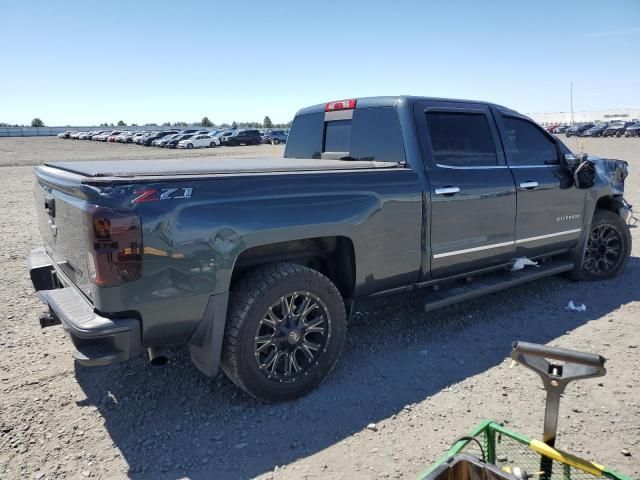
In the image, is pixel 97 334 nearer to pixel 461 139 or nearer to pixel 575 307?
pixel 461 139

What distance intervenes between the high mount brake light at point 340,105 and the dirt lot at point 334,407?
189 centimetres

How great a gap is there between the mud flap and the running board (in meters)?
1.77

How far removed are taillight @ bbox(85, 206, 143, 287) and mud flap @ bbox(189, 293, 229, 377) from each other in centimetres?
51

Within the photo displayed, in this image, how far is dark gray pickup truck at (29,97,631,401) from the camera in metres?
2.67

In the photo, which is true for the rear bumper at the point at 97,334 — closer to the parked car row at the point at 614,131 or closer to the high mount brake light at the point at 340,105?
the high mount brake light at the point at 340,105

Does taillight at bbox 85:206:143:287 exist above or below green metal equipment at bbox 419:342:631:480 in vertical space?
above

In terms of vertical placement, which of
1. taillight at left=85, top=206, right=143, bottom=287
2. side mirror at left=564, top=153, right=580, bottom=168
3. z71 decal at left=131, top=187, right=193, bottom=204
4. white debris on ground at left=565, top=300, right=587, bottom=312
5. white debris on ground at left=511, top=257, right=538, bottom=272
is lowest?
white debris on ground at left=565, top=300, right=587, bottom=312

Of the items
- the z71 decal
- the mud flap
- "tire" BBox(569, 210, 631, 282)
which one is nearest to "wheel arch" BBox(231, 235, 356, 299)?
the mud flap

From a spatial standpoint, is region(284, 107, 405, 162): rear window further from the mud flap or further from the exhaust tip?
the exhaust tip

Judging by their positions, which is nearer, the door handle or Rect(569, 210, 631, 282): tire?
the door handle

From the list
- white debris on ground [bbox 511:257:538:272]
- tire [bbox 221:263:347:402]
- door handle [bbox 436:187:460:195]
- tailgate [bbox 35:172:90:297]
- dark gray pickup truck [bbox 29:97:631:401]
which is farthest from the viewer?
white debris on ground [bbox 511:257:538:272]

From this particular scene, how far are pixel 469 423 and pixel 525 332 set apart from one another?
1.61 meters

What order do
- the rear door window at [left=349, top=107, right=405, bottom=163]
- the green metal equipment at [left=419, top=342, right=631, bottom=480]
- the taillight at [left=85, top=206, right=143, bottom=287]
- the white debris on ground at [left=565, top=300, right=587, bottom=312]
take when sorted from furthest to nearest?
1. the white debris on ground at [left=565, top=300, right=587, bottom=312]
2. the rear door window at [left=349, top=107, right=405, bottom=163]
3. the taillight at [left=85, top=206, right=143, bottom=287]
4. the green metal equipment at [left=419, top=342, right=631, bottom=480]

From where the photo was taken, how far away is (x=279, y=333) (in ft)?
10.6
